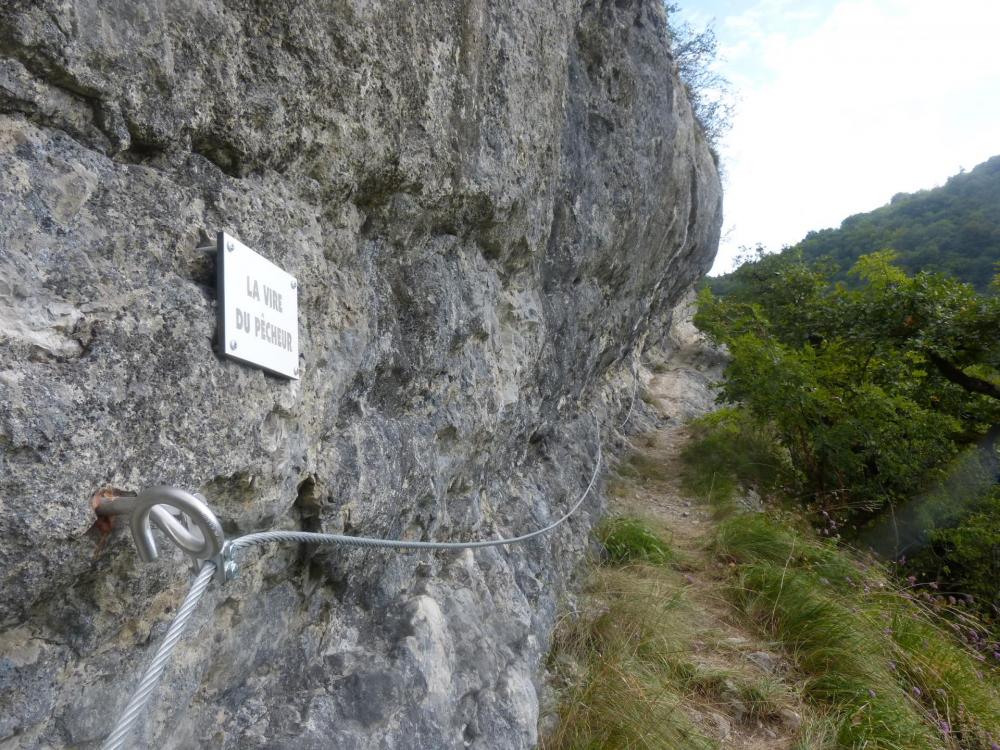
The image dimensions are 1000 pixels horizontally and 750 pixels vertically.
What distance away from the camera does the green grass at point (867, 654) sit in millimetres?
2771

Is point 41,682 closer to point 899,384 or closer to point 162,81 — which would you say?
point 162,81

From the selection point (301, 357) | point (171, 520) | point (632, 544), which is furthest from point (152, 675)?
point (632, 544)

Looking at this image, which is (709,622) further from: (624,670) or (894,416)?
(894,416)

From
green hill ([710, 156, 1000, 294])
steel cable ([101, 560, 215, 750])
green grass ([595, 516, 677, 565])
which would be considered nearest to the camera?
steel cable ([101, 560, 215, 750])

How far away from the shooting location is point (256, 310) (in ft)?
4.40

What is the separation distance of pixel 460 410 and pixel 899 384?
549 centimetres

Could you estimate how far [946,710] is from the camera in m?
3.02

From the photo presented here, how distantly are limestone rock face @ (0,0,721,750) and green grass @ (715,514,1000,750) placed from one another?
1.42 m

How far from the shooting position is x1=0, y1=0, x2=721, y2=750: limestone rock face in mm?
977

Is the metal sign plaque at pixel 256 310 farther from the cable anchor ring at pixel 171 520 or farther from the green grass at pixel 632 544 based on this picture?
the green grass at pixel 632 544

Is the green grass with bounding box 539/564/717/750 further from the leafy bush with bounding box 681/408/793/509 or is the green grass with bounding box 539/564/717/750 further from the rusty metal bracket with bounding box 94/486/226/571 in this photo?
the leafy bush with bounding box 681/408/793/509

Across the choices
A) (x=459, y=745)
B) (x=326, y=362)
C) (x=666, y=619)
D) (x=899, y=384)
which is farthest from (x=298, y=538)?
(x=899, y=384)

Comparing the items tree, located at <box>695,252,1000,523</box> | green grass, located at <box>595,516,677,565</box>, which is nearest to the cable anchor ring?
green grass, located at <box>595,516,677,565</box>

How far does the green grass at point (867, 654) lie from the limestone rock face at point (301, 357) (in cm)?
142
